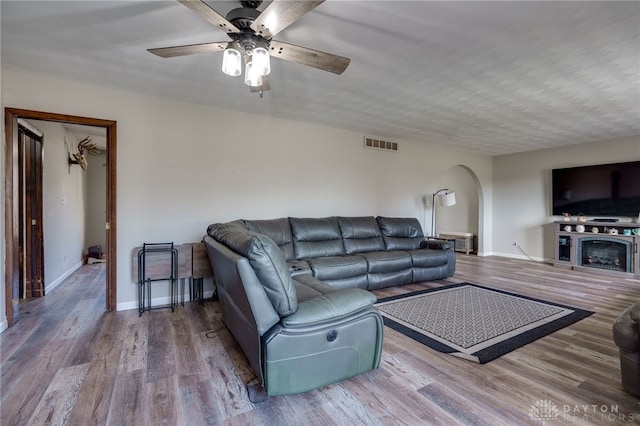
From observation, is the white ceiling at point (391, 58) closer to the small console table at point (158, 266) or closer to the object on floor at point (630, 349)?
the small console table at point (158, 266)

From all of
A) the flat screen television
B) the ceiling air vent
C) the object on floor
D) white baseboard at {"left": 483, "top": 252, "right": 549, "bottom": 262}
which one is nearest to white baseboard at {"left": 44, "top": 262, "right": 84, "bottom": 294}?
the ceiling air vent

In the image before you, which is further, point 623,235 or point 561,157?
point 561,157

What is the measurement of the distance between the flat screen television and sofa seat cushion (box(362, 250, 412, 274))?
4.11m

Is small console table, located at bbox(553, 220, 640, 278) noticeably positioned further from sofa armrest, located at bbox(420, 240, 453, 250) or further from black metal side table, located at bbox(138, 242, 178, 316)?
black metal side table, located at bbox(138, 242, 178, 316)

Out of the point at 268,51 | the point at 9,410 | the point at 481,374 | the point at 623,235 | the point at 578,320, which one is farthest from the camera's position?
the point at 623,235

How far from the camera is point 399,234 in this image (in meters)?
4.91

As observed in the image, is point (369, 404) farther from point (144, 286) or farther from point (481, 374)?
point (144, 286)

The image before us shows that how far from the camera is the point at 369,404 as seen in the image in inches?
67.1

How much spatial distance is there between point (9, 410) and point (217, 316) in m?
1.61

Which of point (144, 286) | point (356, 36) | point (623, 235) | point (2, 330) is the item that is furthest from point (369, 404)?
point (623, 235)

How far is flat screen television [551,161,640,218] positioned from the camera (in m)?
5.15

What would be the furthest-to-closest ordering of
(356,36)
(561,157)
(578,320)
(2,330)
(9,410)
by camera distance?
(561,157) < (578,320) < (2,330) < (356,36) < (9,410)

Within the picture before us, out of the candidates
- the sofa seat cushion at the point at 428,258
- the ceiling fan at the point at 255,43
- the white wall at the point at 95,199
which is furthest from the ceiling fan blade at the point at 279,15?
the white wall at the point at 95,199

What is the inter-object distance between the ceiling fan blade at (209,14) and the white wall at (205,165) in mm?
2242
